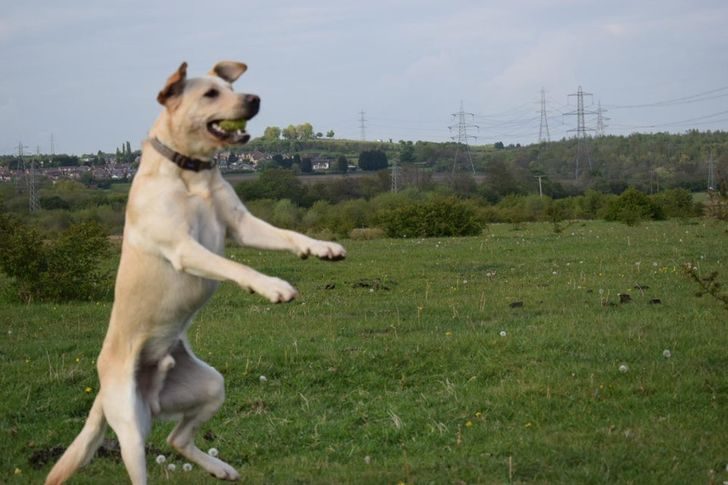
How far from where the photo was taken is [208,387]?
6.39 meters

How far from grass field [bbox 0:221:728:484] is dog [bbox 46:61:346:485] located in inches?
41.1

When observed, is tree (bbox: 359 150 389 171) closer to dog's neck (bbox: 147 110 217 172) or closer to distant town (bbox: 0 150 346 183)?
distant town (bbox: 0 150 346 183)

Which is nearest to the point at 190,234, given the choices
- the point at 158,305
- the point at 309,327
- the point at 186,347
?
the point at 158,305

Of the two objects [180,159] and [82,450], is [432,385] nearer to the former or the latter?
[82,450]

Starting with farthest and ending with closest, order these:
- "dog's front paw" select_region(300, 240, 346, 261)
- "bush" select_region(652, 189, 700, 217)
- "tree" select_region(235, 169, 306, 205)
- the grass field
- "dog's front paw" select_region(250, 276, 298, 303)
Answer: "tree" select_region(235, 169, 306, 205) < "bush" select_region(652, 189, 700, 217) < the grass field < "dog's front paw" select_region(300, 240, 346, 261) < "dog's front paw" select_region(250, 276, 298, 303)

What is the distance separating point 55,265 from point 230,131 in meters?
11.6

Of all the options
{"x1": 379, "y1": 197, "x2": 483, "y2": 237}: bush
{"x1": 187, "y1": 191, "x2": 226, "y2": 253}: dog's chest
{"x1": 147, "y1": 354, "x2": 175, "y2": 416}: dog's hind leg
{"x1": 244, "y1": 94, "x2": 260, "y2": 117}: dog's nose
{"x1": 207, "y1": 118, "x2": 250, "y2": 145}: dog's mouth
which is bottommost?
{"x1": 379, "y1": 197, "x2": 483, "y2": 237}: bush

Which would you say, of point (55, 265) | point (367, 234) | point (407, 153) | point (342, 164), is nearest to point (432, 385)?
point (55, 265)

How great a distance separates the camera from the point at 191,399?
6.39m

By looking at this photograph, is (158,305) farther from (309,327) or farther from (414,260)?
(414,260)

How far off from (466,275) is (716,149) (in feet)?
278

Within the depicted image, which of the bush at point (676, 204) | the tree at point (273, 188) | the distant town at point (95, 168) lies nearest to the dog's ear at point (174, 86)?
the bush at point (676, 204)

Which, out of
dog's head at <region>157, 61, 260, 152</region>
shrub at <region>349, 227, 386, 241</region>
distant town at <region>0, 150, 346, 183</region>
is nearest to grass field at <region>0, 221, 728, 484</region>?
dog's head at <region>157, 61, 260, 152</region>

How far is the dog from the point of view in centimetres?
580
